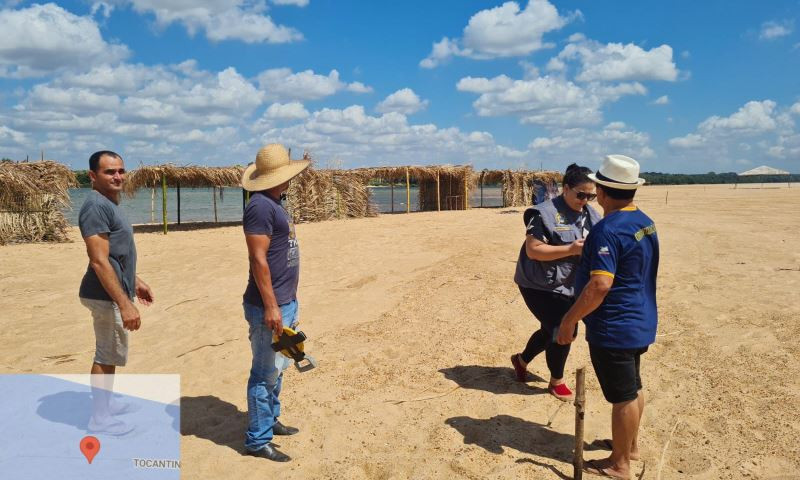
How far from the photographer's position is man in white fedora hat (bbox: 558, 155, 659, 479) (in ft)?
7.65

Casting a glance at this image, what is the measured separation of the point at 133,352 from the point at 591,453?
14.2 feet

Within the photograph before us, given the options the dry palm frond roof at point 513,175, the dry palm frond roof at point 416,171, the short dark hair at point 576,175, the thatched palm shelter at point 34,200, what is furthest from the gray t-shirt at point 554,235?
the dry palm frond roof at point 513,175

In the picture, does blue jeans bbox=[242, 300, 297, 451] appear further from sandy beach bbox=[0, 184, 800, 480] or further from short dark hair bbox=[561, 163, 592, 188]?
short dark hair bbox=[561, 163, 592, 188]

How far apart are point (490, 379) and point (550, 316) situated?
97 centimetres

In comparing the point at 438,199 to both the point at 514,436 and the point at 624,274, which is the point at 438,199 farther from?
the point at 624,274

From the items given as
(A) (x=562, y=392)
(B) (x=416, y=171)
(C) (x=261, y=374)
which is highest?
(B) (x=416, y=171)

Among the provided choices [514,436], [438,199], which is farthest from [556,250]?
[438,199]

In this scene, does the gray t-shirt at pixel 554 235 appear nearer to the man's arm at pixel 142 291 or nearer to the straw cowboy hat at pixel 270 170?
the straw cowboy hat at pixel 270 170

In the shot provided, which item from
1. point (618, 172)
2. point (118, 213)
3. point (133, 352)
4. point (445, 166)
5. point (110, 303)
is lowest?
point (133, 352)

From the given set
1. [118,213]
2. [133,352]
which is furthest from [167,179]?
[118,213]

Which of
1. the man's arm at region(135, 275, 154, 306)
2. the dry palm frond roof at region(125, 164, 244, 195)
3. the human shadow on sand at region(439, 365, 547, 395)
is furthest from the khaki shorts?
the dry palm frond roof at region(125, 164, 244, 195)

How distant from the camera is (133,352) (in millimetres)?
5055

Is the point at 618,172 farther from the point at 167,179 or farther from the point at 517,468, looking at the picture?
the point at 167,179

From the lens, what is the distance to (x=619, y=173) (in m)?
2.43
